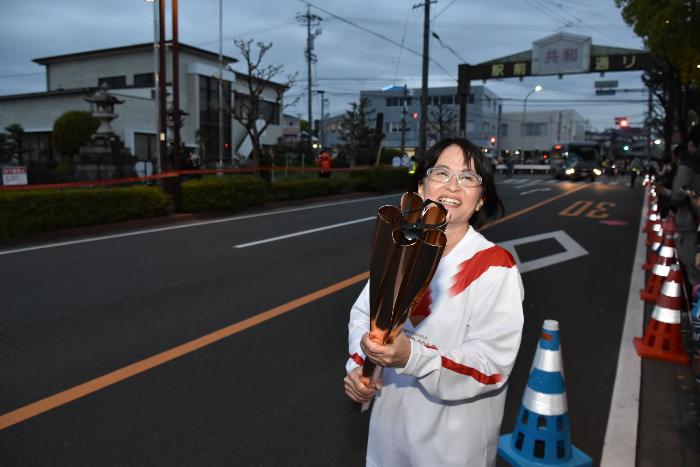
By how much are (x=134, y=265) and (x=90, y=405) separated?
14.7ft

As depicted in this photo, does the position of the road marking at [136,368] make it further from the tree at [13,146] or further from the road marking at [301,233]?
the tree at [13,146]

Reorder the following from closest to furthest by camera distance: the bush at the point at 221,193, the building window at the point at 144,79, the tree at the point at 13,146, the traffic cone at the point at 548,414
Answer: the traffic cone at the point at 548,414 → the bush at the point at 221,193 → the tree at the point at 13,146 → the building window at the point at 144,79

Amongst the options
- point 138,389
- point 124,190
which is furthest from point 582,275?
point 124,190

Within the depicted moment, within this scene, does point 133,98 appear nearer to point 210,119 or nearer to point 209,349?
point 210,119

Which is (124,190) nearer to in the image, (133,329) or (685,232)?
(133,329)

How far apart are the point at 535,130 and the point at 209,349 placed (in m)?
82.1

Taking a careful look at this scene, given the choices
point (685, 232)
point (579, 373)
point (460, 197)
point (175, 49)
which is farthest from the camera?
point (175, 49)

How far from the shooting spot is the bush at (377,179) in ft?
73.9

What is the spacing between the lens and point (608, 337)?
5168mm

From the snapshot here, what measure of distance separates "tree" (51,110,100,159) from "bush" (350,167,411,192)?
15.7 metres

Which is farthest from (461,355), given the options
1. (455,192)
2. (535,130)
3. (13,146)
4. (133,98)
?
(535,130)

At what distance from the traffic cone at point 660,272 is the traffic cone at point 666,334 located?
1652mm

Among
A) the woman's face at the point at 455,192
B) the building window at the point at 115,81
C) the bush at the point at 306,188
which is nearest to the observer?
the woman's face at the point at 455,192

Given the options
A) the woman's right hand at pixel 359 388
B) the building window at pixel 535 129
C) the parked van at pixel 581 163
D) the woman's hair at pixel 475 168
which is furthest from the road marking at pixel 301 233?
the building window at pixel 535 129
